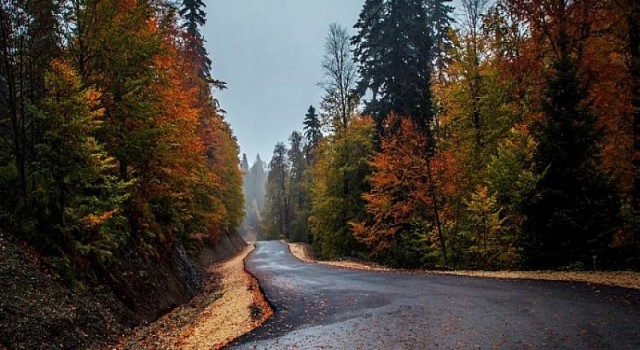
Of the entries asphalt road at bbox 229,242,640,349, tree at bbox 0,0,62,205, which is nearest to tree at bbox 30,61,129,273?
tree at bbox 0,0,62,205

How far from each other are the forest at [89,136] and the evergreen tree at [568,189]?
12299 millimetres

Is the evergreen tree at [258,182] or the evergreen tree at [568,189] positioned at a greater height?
the evergreen tree at [258,182]

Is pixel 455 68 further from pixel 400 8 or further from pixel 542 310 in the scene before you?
pixel 542 310

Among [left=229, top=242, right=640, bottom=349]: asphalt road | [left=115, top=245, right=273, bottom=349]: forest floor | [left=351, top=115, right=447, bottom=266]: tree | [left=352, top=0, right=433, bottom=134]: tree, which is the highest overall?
[left=352, top=0, right=433, bottom=134]: tree

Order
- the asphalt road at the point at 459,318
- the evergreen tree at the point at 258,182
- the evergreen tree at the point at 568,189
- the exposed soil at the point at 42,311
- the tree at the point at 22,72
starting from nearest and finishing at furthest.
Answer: the exposed soil at the point at 42,311
the asphalt road at the point at 459,318
the tree at the point at 22,72
the evergreen tree at the point at 568,189
the evergreen tree at the point at 258,182

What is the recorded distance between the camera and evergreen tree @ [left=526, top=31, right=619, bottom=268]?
12266 millimetres

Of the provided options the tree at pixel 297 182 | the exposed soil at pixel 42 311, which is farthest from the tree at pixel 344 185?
the tree at pixel 297 182

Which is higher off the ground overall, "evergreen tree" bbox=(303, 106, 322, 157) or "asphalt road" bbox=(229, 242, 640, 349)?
"evergreen tree" bbox=(303, 106, 322, 157)

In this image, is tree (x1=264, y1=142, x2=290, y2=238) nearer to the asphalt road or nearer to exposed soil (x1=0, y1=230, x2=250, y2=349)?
exposed soil (x1=0, y1=230, x2=250, y2=349)

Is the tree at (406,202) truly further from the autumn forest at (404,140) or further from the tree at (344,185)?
the tree at (344,185)

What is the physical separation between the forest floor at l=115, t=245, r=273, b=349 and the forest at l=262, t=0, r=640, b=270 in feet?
30.3

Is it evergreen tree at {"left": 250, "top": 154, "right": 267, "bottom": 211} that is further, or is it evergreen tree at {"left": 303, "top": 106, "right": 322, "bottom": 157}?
evergreen tree at {"left": 250, "top": 154, "right": 267, "bottom": 211}

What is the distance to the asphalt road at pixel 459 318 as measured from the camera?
661 centimetres

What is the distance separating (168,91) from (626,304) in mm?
14131
